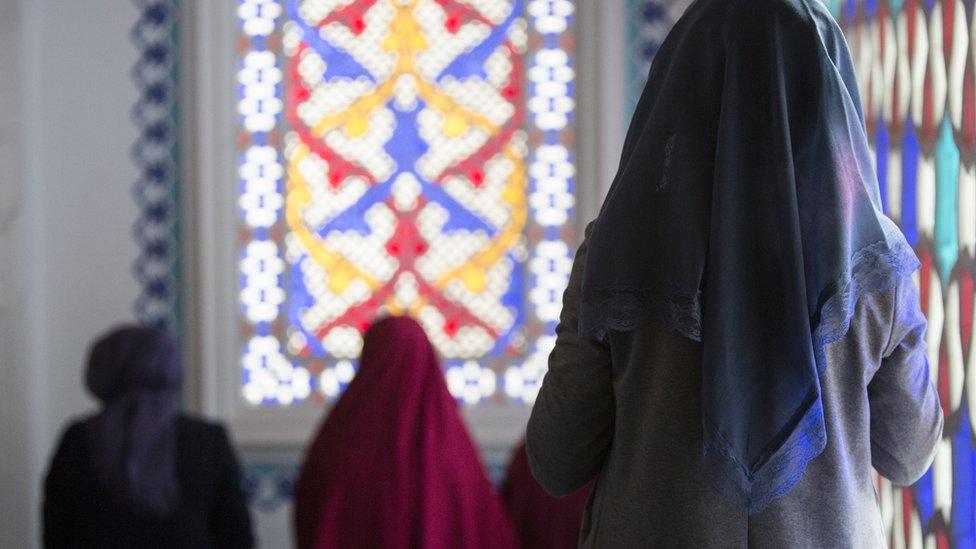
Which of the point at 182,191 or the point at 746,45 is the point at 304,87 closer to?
the point at 182,191

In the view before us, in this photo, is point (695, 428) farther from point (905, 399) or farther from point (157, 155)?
point (157, 155)

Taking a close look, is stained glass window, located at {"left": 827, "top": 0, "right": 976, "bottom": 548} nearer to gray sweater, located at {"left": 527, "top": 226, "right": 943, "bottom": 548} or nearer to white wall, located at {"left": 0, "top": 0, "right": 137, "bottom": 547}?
gray sweater, located at {"left": 527, "top": 226, "right": 943, "bottom": 548}

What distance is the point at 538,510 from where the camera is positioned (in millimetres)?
2053

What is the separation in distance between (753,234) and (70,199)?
2186mm

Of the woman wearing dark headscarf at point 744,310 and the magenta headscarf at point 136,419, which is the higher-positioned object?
the woman wearing dark headscarf at point 744,310

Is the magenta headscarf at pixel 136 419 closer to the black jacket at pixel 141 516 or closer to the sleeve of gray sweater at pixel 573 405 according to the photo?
the black jacket at pixel 141 516

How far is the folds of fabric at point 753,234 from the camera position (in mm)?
858

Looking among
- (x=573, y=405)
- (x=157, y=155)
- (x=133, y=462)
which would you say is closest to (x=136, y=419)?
(x=133, y=462)

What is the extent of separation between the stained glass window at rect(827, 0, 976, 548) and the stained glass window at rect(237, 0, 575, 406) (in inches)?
46.4

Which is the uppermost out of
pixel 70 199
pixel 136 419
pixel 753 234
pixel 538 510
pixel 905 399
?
pixel 70 199

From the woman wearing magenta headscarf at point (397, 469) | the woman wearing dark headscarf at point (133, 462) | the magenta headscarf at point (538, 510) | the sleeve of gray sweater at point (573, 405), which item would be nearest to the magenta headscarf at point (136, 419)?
the woman wearing dark headscarf at point (133, 462)

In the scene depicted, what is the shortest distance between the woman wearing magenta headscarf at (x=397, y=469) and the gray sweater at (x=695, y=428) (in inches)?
36.4

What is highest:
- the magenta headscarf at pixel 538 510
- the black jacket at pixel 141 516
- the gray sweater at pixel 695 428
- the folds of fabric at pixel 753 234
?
the folds of fabric at pixel 753 234

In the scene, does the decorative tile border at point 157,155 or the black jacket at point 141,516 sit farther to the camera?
the decorative tile border at point 157,155
